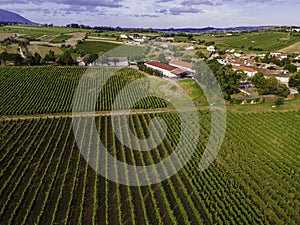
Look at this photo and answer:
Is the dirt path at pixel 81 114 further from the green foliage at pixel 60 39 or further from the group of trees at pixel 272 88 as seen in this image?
the green foliage at pixel 60 39

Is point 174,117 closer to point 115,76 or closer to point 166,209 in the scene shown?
point 166,209

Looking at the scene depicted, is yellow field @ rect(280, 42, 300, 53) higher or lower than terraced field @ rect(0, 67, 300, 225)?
higher

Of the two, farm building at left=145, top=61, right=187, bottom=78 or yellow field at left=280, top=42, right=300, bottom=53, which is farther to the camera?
yellow field at left=280, top=42, right=300, bottom=53

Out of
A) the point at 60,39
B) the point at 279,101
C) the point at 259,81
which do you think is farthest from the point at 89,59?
the point at 60,39

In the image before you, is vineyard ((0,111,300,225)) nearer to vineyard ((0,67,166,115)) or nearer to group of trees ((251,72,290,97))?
vineyard ((0,67,166,115))

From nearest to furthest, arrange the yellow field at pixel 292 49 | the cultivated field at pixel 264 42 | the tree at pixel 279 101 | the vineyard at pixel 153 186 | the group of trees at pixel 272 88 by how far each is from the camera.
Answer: the vineyard at pixel 153 186 → the tree at pixel 279 101 → the group of trees at pixel 272 88 → the yellow field at pixel 292 49 → the cultivated field at pixel 264 42

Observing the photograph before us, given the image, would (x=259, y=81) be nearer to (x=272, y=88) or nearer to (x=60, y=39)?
(x=272, y=88)

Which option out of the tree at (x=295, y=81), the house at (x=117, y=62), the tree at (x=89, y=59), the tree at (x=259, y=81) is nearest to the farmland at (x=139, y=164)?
the tree at (x=259, y=81)

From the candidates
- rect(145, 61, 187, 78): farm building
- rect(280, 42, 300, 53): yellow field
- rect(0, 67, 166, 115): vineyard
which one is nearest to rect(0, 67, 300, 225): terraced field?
rect(0, 67, 166, 115): vineyard
